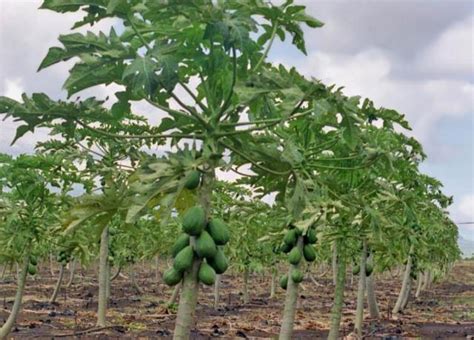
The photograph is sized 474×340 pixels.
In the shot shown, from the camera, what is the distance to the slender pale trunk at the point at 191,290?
359cm

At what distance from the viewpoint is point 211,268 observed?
372cm

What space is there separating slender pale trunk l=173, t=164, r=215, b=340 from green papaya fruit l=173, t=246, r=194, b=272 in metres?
0.04

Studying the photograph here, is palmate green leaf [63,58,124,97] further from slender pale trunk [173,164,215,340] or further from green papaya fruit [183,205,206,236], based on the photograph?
green papaya fruit [183,205,206,236]

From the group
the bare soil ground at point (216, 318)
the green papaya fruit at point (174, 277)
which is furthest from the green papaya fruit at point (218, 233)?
the bare soil ground at point (216, 318)

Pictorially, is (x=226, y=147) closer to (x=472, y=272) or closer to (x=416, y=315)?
(x=416, y=315)

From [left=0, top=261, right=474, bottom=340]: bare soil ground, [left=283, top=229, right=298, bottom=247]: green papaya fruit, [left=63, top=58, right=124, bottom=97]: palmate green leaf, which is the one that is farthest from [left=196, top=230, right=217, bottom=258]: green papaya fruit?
[left=0, top=261, right=474, bottom=340]: bare soil ground

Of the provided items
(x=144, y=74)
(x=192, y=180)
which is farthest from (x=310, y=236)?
(x=144, y=74)

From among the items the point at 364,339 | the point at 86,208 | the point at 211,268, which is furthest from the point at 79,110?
the point at 364,339

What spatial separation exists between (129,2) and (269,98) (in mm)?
1269

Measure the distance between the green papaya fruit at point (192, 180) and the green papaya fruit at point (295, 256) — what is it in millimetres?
3683

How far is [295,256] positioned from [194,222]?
3.65 m

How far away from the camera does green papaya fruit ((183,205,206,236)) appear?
12.0ft

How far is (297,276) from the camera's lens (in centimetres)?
702

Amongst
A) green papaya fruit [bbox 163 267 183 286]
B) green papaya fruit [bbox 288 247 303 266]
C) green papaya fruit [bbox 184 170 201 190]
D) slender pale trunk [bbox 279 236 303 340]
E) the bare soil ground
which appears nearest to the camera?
green papaya fruit [bbox 184 170 201 190]
